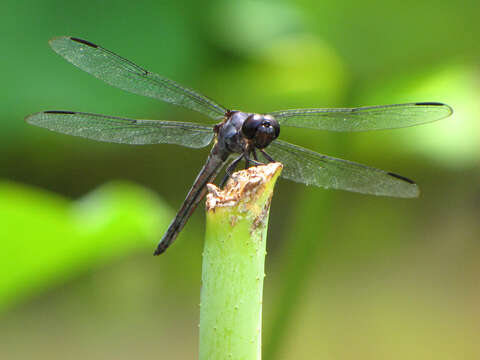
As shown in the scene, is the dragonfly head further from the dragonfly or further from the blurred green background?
the blurred green background

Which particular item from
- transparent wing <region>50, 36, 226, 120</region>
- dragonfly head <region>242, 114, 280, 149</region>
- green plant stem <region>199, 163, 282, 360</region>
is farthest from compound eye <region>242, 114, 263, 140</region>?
green plant stem <region>199, 163, 282, 360</region>

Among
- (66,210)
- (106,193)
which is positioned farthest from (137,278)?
(66,210)

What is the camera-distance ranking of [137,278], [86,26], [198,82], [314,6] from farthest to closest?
[137,278] → [198,82] → [86,26] → [314,6]

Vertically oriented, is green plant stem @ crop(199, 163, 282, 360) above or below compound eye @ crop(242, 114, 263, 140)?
below

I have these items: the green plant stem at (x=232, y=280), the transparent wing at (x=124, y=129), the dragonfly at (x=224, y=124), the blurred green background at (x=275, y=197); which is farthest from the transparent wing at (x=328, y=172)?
the green plant stem at (x=232, y=280)

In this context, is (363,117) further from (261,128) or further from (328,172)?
(261,128)

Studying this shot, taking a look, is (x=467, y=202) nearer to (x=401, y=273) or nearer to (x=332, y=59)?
(x=401, y=273)
